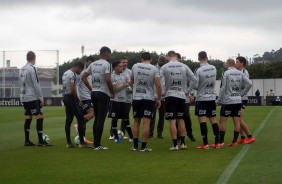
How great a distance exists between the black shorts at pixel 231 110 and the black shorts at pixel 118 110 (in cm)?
268

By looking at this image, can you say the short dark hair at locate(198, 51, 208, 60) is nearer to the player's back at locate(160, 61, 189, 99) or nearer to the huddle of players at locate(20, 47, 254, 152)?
the huddle of players at locate(20, 47, 254, 152)

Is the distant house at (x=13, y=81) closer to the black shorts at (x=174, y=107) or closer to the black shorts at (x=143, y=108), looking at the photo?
the black shorts at (x=143, y=108)

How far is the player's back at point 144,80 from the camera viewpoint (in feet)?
39.5

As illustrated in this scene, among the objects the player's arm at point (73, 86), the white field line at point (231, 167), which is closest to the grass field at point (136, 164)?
the white field line at point (231, 167)

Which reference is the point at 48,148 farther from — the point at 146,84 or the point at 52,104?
the point at 52,104

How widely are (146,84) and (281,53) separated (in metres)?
146

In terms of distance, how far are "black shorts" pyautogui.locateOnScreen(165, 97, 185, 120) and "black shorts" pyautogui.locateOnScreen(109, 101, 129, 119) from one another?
225 cm

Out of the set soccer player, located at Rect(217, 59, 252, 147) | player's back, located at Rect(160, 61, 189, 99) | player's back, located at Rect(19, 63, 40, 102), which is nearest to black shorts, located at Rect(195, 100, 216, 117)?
soccer player, located at Rect(217, 59, 252, 147)

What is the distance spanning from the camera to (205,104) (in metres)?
12.6

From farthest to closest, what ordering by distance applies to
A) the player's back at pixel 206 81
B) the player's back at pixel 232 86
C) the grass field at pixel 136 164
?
the player's back at pixel 232 86 < the player's back at pixel 206 81 < the grass field at pixel 136 164

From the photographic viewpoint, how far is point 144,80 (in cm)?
1209

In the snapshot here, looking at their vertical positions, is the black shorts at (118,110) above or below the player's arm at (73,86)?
below

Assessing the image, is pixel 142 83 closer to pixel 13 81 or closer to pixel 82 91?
pixel 82 91

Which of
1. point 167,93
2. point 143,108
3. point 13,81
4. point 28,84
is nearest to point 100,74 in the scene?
point 143,108
